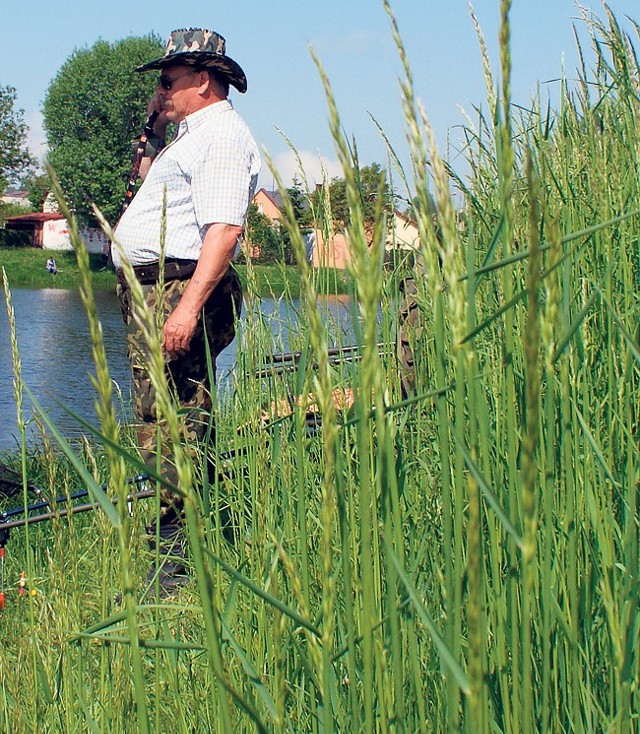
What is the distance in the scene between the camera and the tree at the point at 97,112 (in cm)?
5347

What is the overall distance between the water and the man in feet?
1.15

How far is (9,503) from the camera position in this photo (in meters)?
5.62

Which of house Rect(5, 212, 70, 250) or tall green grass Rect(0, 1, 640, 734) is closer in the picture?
tall green grass Rect(0, 1, 640, 734)

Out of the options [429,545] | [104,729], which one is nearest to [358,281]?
[429,545]

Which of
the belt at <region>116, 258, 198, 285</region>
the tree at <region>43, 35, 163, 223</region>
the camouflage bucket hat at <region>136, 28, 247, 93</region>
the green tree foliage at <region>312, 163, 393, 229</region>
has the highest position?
the tree at <region>43, 35, 163, 223</region>

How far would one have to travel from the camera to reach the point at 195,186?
3.67m

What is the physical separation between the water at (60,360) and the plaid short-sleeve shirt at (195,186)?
49 cm

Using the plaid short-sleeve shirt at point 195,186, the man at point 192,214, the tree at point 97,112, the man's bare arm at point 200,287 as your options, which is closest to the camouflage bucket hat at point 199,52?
the man at point 192,214

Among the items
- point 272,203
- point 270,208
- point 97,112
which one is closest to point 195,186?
point 270,208

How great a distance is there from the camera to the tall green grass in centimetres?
73

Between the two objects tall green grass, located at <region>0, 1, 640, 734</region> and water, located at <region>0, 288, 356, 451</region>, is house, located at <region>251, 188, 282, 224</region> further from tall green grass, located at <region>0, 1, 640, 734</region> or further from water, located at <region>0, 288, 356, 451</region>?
water, located at <region>0, 288, 356, 451</region>

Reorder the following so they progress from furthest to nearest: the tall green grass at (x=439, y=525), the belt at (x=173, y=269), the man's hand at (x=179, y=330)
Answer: the belt at (x=173, y=269) < the man's hand at (x=179, y=330) < the tall green grass at (x=439, y=525)

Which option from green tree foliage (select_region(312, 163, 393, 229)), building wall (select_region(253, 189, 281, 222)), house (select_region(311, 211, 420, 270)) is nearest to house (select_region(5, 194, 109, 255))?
building wall (select_region(253, 189, 281, 222))

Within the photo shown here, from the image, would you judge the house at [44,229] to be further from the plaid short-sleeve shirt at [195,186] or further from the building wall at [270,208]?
the plaid short-sleeve shirt at [195,186]
